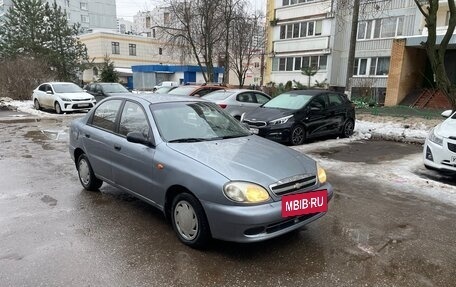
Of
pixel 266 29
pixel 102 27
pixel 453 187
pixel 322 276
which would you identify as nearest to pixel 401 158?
pixel 453 187

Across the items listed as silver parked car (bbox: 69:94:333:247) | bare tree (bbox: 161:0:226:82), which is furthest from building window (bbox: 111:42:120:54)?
silver parked car (bbox: 69:94:333:247)

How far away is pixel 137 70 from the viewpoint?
156ft

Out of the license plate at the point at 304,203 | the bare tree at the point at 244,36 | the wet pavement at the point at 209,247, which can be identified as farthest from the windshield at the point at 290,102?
the bare tree at the point at 244,36

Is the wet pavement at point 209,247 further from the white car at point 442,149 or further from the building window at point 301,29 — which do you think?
the building window at point 301,29

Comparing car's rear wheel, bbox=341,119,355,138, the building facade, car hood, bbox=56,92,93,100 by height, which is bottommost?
car's rear wheel, bbox=341,119,355,138

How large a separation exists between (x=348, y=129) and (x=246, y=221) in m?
8.78

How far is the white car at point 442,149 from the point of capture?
233 inches

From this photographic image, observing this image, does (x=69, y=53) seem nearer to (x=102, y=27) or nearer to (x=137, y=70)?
(x=137, y=70)

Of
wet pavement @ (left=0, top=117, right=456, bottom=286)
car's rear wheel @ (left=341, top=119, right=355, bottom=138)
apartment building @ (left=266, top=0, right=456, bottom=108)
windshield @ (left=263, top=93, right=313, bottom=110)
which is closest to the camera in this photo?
wet pavement @ (left=0, top=117, right=456, bottom=286)

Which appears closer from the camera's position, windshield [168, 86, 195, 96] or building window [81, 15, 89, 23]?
windshield [168, 86, 195, 96]

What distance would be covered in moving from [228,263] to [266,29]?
3348cm

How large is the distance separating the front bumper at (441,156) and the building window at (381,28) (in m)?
23.4

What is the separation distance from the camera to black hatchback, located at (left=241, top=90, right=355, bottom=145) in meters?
9.08

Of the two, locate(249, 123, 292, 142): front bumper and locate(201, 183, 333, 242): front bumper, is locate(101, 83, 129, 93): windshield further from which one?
locate(201, 183, 333, 242): front bumper
